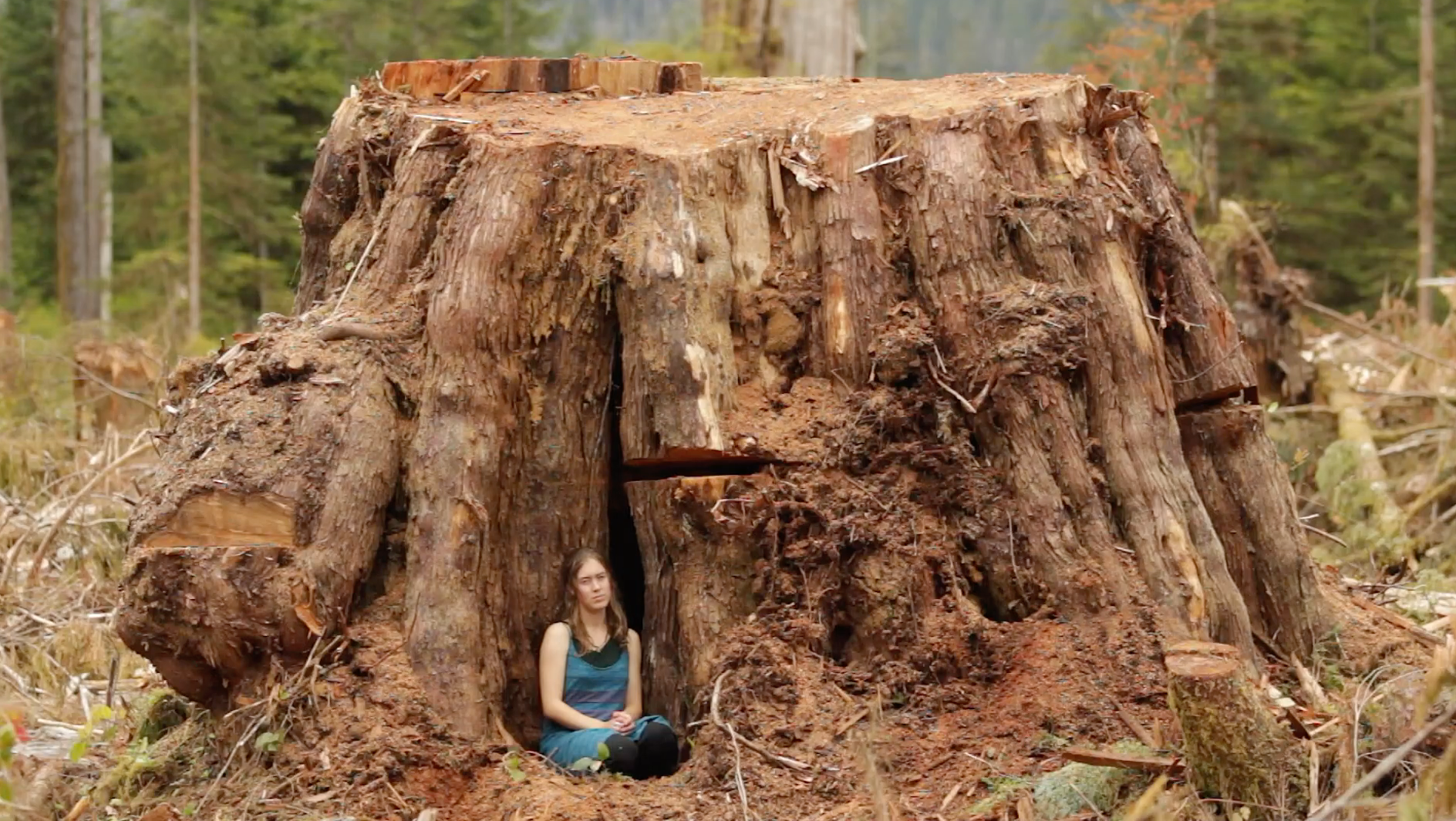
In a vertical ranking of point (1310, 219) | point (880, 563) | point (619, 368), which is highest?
point (1310, 219)

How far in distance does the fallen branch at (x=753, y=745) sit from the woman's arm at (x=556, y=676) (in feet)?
1.73

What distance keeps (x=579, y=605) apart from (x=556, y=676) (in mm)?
280

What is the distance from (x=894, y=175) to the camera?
232 inches

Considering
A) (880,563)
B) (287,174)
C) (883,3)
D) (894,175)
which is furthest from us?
(883,3)

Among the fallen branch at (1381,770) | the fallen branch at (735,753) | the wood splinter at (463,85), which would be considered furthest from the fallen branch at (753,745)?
the wood splinter at (463,85)

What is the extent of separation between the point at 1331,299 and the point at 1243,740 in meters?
22.6

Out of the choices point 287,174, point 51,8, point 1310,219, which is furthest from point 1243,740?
point 51,8

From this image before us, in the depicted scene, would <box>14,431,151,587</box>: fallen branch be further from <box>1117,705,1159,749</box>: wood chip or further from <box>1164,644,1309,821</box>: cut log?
<box>1164,644,1309,821</box>: cut log

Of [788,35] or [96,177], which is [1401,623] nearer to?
[788,35]

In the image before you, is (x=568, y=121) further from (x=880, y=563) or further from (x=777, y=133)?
(x=880, y=563)

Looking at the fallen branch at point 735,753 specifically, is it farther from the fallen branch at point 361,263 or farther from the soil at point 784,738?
the fallen branch at point 361,263

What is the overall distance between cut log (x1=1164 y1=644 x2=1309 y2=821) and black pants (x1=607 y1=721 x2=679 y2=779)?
189 cm

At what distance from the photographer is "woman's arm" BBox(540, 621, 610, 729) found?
5.67 metres

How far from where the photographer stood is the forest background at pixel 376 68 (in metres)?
23.5
